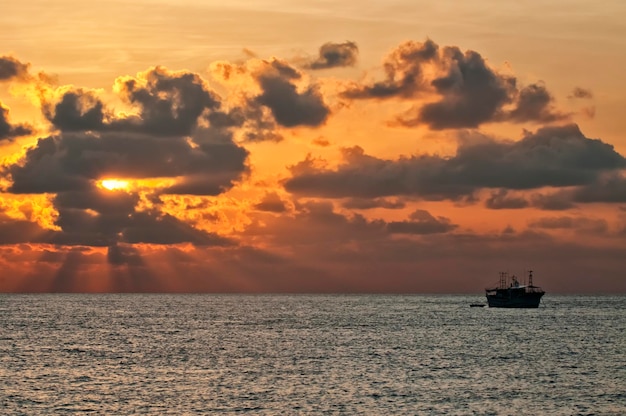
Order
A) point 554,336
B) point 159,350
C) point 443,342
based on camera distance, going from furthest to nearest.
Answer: point 554,336, point 443,342, point 159,350

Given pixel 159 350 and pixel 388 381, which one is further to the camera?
pixel 159 350

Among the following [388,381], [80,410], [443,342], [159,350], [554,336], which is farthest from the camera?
[554,336]

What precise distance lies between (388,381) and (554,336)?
305ft

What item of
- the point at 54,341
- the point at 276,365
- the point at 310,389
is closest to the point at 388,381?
the point at 310,389

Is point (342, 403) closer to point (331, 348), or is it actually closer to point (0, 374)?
point (0, 374)

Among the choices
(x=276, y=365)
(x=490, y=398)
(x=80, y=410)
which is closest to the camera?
(x=80, y=410)

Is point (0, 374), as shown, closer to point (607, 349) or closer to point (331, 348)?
point (331, 348)

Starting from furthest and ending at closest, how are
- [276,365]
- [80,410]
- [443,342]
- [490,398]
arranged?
[443,342], [276,365], [490,398], [80,410]

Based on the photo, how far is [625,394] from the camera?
101 metres

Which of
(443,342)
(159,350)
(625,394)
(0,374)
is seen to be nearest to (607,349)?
(443,342)

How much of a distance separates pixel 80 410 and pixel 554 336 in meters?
128

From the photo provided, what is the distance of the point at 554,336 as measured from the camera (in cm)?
19425

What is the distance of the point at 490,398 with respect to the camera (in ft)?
323

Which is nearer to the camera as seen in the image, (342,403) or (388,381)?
(342,403)
